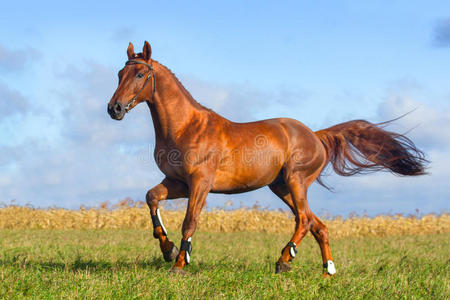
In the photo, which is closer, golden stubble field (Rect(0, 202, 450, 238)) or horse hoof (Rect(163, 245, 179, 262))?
Answer: horse hoof (Rect(163, 245, 179, 262))

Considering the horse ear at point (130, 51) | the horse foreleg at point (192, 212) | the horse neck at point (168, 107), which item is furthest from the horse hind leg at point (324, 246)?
the horse ear at point (130, 51)

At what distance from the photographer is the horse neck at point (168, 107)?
6.33 m

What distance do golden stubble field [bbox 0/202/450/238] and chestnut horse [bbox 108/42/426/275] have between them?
9.79 meters

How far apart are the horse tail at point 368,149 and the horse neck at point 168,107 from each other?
281 centimetres

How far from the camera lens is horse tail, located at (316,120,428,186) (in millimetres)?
8094

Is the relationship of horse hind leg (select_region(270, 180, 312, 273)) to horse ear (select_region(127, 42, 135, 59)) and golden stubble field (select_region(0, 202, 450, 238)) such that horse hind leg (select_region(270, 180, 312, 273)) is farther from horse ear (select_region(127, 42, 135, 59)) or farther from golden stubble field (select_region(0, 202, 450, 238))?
golden stubble field (select_region(0, 202, 450, 238))

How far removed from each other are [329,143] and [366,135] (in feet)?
2.54

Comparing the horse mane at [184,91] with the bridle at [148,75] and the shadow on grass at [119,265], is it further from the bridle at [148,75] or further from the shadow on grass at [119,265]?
the shadow on grass at [119,265]

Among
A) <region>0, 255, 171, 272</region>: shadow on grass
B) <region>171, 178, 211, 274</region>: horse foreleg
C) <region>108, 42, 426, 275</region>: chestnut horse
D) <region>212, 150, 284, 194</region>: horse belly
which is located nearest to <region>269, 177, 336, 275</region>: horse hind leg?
<region>108, 42, 426, 275</region>: chestnut horse

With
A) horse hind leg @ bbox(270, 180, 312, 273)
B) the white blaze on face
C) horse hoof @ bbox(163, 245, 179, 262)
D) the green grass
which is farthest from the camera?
the white blaze on face

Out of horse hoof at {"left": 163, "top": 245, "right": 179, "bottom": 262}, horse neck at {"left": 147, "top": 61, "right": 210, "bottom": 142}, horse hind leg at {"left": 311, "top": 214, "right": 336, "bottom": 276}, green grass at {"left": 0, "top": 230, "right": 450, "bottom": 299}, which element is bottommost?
green grass at {"left": 0, "top": 230, "right": 450, "bottom": 299}

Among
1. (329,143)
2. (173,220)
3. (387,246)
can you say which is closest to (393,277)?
(329,143)

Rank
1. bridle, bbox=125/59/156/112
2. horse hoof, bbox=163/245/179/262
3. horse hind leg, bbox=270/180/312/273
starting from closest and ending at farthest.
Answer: bridle, bbox=125/59/156/112 < horse hoof, bbox=163/245/179/262 < horse hind leg, bbox=270/180/312/273

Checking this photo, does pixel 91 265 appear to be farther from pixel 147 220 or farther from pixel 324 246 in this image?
pixel 147 220
